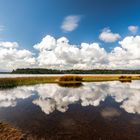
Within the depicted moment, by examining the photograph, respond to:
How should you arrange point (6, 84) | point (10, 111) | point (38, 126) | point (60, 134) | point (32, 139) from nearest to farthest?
point (32, 139) → point (60, 134) → point (38, 126) → point (10, 111) → point (6, 84)

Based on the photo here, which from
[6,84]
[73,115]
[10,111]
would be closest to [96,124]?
[73,115]

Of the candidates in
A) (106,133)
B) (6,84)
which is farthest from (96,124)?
(6,84)

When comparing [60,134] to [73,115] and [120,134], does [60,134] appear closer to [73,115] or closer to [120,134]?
[120,134]

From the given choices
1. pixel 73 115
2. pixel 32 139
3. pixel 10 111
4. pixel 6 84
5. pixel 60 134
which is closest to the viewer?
pixel 32 139

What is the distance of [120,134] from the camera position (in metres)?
13.8

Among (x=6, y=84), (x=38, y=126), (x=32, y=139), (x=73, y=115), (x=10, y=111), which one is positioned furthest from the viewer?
(x=6, y=84)

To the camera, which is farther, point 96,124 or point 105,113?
point 105,113

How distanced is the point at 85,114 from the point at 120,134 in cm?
659

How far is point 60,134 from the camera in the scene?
45.1 feet

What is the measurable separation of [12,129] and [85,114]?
8.13 meters

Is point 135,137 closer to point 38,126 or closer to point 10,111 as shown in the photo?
point 38,126

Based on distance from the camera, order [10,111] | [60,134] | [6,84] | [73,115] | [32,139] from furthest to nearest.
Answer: [6,84], [10,111], [73,115], [60,134], [32,139]

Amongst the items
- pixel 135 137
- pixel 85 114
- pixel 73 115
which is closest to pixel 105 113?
pixel 85 114

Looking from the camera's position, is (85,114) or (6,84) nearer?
(85,114)
